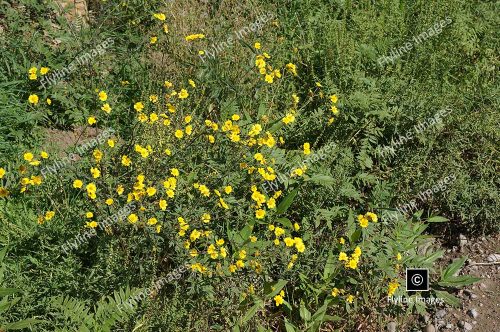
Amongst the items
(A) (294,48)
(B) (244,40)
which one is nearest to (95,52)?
(B) (244,40)

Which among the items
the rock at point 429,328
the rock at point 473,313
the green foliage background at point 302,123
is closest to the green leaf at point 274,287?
the green foliage background at point 302,123

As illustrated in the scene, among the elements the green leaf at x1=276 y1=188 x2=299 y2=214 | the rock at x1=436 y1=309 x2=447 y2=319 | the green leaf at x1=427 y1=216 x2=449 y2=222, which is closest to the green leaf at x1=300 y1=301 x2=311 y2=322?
the green leaf at x1=276 y1=188 x2=299 y2=214

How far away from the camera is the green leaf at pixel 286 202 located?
13.3ft

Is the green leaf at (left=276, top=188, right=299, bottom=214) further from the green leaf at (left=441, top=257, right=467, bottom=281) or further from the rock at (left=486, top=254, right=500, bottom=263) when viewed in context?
the rock at (left=486, top=254, right=500, bottom=263)

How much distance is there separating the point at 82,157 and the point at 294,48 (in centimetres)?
220

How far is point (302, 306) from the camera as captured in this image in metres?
3.89

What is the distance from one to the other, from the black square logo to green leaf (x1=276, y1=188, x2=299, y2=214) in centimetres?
94

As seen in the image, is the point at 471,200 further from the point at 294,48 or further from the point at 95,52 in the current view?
the point at 95,52

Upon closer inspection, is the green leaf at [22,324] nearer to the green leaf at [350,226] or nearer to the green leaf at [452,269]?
the green leaf at [350,226]

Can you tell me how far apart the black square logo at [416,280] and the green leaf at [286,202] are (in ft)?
3.09

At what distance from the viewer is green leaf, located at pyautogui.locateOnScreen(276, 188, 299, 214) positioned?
407 centimetres

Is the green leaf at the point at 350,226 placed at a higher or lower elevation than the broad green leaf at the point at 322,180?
lower

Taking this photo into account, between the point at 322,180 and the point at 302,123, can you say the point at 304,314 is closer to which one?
the point at 322,180

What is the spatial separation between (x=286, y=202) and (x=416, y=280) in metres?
1.06
